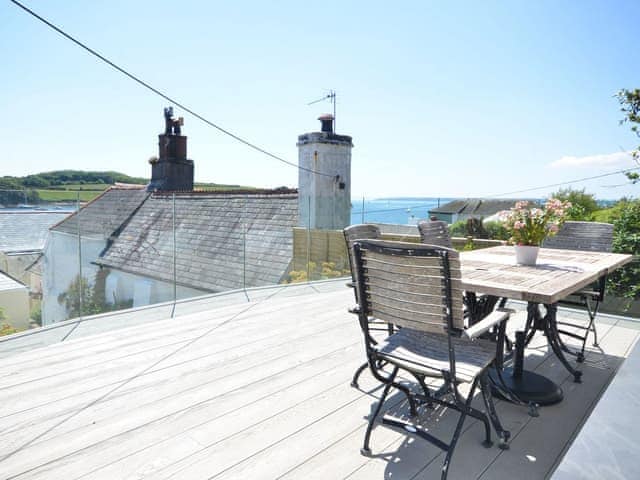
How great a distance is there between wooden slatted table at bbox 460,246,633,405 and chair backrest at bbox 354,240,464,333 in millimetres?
527

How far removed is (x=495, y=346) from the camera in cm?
203

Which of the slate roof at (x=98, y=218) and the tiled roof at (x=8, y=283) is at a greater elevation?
the slate roof at (x=98, y=218)

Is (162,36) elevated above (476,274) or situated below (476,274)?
above

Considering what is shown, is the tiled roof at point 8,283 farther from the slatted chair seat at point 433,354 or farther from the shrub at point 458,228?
the shrub at point 458,228

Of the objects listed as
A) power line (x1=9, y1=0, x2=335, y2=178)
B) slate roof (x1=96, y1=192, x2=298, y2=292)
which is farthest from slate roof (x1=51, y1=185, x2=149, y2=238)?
power line (x1=9, y1=0, x2=335, y2=178)

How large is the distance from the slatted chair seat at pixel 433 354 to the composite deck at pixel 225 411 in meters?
0.43

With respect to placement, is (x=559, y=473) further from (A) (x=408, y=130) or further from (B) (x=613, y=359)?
(A) (x=408, y=130)

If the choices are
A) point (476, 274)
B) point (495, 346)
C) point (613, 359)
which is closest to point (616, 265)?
point (613, 359)

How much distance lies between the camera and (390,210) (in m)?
7.59

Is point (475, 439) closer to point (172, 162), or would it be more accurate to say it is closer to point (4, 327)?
point (4, 327)

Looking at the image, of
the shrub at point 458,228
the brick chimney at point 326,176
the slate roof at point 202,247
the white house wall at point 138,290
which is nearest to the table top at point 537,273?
the slate roof at point 202,247

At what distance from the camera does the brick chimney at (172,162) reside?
1300cm

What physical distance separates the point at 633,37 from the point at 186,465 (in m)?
9.39

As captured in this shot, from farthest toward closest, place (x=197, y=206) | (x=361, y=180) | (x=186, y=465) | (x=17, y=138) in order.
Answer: (x=17, y=138), (x=361, y=180), (x=197, y=206), (x=186, y=465)
